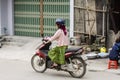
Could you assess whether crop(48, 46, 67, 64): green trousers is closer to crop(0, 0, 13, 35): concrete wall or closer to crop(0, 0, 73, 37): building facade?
crop(0, 0, 73, 37): building facade

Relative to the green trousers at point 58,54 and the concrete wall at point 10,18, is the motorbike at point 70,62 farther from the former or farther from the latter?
the concrete wall at point 10,18

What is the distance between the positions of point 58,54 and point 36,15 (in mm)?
6498

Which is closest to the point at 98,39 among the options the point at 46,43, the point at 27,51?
the point at 27,51

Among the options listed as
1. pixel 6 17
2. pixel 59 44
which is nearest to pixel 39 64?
pixel 59 44

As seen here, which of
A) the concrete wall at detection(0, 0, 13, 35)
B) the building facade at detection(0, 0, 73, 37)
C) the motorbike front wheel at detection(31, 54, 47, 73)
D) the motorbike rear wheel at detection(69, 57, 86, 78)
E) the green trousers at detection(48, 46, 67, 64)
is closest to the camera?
the motorbike rear wheel at detection(69, 57, 86, 78)

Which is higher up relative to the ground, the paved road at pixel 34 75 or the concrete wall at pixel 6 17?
the concrete wall at pixel 6 17

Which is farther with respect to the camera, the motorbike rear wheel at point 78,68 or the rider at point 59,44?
the rider at point 59,44

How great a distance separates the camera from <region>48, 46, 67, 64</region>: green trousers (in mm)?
10555

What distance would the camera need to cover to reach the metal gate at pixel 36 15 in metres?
16.2

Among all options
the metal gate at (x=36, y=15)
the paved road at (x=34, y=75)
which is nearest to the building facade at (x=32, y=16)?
the metal gate at (x=36, y=15)

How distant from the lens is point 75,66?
1053 cm

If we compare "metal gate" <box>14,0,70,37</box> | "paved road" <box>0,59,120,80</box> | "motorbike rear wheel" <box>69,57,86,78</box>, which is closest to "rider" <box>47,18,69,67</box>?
"motorbike rear wheel" <box>69,57,86,78</box>

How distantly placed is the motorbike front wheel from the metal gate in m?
4.90

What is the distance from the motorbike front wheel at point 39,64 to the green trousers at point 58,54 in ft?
1.60
